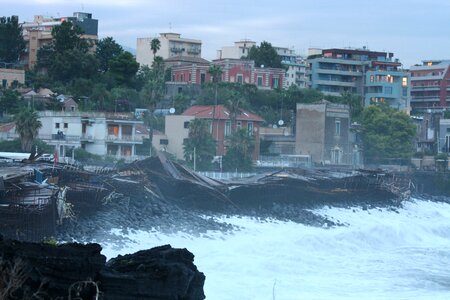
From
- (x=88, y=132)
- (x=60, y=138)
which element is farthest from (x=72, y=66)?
(x=60, y=138)

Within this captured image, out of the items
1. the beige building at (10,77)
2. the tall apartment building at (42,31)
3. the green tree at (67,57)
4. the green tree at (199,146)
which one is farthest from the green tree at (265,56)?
the green tree at (199,146)

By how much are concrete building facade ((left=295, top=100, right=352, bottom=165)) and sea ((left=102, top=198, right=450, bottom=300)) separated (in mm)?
18461

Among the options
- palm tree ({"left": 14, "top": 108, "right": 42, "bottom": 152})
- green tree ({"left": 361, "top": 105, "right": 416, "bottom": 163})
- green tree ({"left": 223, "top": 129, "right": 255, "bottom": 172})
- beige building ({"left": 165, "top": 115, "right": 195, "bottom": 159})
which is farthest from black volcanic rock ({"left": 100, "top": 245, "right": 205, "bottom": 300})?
green tree ({"left": 361, "top": 105, "right": 416, "bottom": 163})

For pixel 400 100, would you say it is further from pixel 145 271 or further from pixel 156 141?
pixel 145 271

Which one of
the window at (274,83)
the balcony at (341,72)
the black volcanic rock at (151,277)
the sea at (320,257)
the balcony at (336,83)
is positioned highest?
the balcony at (341,72)

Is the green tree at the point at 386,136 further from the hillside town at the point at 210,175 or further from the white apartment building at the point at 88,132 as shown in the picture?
the white apartment building at the point at 88,132

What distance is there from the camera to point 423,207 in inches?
2391

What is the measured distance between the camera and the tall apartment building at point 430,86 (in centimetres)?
11219

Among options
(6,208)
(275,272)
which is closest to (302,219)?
(275,272)

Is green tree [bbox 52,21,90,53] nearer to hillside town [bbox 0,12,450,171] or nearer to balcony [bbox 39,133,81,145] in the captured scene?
hillside town [bbox 0,12,450,171]

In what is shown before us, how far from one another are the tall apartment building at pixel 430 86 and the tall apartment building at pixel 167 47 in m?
22.9

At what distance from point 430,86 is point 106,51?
125ft

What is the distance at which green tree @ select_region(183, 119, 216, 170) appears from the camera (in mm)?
60500

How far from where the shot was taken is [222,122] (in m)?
65.6
